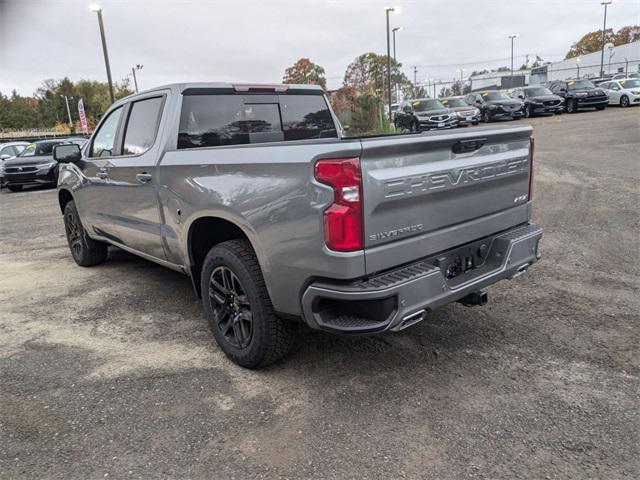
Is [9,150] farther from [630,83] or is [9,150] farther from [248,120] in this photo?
[630,83]

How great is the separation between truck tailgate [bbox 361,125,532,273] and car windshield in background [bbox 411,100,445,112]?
2110 centimetres

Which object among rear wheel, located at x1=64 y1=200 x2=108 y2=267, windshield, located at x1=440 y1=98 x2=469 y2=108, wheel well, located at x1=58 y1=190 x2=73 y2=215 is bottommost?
rear wheel, located at x1=64 y1=200 x2=108 y2=267

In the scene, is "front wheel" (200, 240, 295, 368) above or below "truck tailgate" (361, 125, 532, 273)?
below

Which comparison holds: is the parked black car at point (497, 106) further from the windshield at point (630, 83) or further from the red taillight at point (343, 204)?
the red taillight at point (343, 204)

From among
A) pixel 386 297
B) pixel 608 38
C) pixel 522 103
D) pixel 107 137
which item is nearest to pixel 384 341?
pixel 386 297

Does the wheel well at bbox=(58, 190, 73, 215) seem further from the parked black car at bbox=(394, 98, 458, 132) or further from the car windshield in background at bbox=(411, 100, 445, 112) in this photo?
the car windshield in background at bbox=(411, 100, 445, 112)

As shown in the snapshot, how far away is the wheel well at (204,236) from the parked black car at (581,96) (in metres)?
27.6

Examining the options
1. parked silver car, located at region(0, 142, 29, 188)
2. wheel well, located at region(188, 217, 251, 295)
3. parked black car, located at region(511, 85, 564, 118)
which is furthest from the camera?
parked black car, located at region(511, 85, 564, 118)

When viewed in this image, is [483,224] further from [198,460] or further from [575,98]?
[575,98]

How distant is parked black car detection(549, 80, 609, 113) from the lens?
1030 inches

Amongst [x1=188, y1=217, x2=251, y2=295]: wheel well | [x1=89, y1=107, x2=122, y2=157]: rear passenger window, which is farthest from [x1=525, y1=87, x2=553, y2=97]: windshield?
[x1=188, y1=217, x2=251, y2=295]: wheel well

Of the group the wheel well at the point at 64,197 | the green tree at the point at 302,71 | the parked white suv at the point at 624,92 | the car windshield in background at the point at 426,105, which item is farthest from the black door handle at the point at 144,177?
the green tree at the point at 302,71

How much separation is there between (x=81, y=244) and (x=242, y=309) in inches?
139

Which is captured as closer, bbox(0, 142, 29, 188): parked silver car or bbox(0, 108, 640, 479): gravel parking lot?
bbox(0, 108, 640, 479): gravel parking lot
